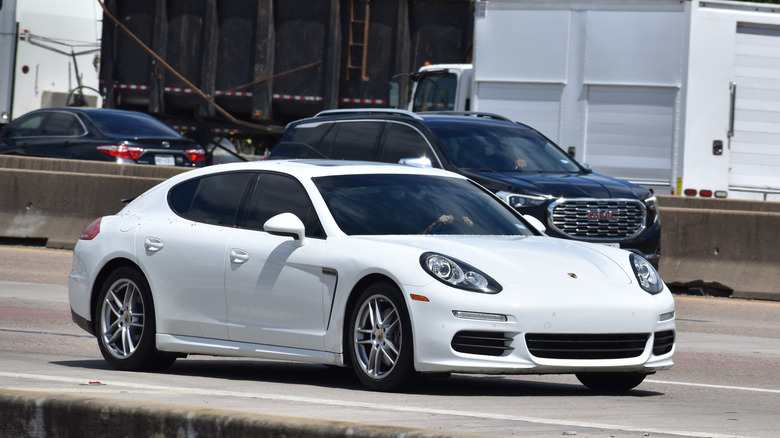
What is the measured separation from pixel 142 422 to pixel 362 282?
2710 mm

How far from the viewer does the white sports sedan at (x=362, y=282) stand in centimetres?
771

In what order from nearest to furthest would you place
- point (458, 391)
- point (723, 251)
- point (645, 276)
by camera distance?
point (458, 391), point (645, 276), point (723, 251)

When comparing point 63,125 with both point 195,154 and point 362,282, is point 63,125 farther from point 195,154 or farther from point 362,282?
point 362,282

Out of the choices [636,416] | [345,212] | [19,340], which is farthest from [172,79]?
[636,416]

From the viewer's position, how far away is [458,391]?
27.0 ft

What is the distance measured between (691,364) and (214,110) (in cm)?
1768

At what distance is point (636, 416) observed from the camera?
23.5 feet

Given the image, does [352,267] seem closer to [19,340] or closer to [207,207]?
[207,207]

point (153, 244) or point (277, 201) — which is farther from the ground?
point (277, 201)

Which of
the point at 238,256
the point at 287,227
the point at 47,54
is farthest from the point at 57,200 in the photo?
the point at 287,227

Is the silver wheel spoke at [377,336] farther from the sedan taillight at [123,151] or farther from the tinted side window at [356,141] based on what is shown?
the sedan taillight at [123,151]

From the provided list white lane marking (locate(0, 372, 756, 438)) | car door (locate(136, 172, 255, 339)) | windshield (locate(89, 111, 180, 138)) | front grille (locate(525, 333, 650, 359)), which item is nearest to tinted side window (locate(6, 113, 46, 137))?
windshield (locate(89, 111, 180, 138))

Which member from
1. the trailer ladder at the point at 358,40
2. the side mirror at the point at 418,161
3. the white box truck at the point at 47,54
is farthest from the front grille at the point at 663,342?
the white box truck at the point at 47,54

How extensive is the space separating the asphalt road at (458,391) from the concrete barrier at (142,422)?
20cm
